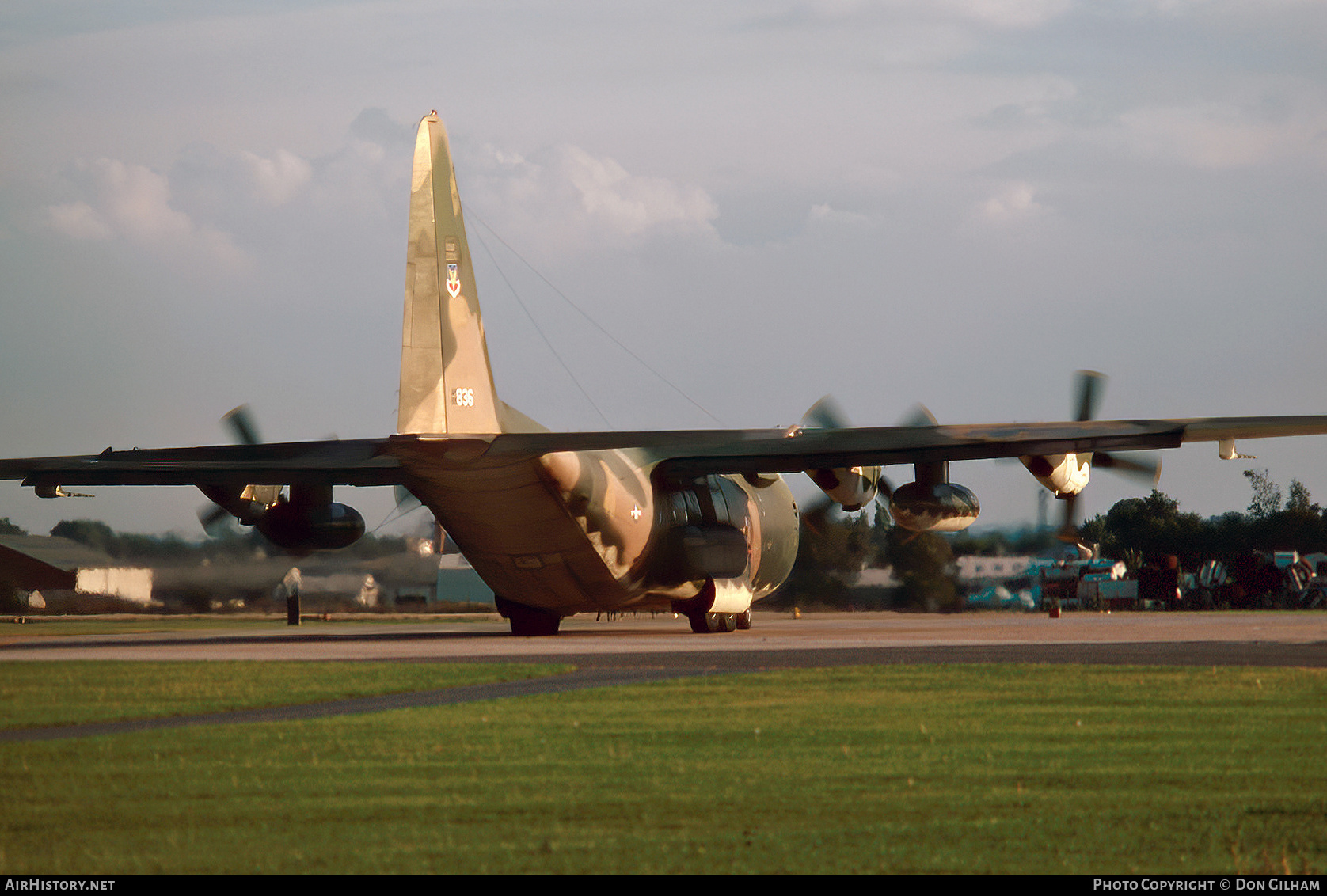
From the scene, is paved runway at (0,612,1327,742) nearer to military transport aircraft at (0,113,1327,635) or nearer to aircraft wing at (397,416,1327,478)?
military transport aircraft at (0,113,1327,635)

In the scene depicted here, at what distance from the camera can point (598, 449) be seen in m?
23.9

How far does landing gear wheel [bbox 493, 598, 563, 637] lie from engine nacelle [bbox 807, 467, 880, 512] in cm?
707

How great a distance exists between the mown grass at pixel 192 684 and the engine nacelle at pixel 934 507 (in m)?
11.5

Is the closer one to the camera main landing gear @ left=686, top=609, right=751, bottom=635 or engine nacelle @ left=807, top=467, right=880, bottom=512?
engine nacelle @ left=807, top=467, right=880, bottom=512

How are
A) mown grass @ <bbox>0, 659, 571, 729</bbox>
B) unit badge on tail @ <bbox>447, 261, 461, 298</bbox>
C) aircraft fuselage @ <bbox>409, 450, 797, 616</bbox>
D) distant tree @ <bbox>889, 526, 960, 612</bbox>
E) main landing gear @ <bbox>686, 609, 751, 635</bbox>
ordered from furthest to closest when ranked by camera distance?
distant tree @ <bbox>889, 526, 960, 612</bbox>, main landing gear @ <bbox>686, 609, 751, 635</bbox>, aircraft fuselage @ <bbox>409, 450, 797, 616</bbox>, unit badge on tail @ <bbox>447, 261, 461, 298</bbox>, mown grass @ <bbox>0, 659, 571, 729</bbox>

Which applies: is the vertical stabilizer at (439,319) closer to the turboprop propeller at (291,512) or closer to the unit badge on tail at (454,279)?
the unit badge on tail at (454,279)

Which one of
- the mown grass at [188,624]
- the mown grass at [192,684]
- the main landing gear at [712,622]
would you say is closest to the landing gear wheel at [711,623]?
the main landing gear at [712,622]

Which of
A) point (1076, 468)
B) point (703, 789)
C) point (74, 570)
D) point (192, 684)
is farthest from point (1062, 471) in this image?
point (74, 570)

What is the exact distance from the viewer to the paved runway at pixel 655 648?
15.7 meters

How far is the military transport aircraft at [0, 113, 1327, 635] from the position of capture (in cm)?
2495

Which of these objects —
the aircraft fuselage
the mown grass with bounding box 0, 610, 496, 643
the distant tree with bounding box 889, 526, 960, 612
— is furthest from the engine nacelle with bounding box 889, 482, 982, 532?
the distant tree with bounding box 889, 526, 960, 612

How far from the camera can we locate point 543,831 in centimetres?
734

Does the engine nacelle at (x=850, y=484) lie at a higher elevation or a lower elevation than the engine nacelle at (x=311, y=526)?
higher

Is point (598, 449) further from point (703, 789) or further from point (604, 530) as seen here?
point (703, 789)
